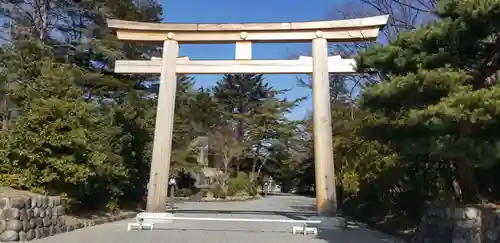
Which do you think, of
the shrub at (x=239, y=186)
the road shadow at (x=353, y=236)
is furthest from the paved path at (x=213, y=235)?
the shrub at (x=239, y=186)

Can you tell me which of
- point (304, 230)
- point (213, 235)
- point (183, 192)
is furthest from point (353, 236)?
point (183, 192)

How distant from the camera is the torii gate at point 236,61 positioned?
12.1m

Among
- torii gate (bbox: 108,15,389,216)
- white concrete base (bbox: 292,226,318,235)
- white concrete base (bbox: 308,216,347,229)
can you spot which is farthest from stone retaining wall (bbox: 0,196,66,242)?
white concrete base (bbox: 308,216,347,229)

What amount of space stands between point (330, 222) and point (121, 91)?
10042 mm

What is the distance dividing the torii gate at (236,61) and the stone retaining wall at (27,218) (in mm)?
3119

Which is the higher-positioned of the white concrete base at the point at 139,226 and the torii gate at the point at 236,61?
the torii gate at the point at 236,61

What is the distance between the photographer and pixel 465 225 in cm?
665

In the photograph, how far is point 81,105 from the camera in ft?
35.0

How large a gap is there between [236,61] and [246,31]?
893mm

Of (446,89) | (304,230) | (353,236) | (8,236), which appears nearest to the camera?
(446,89)

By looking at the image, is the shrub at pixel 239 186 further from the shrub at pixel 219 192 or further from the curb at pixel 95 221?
the curb at pixel 95 221

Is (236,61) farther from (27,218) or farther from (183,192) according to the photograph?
(183,192)

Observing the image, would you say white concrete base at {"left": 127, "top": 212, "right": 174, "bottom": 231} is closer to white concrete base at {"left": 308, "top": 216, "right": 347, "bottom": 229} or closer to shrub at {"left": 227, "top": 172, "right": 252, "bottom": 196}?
white concrete base at {"left": 308, "top": 216, "right": 347, "bottom": 229}

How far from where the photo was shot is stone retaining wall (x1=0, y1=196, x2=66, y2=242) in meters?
7.99
